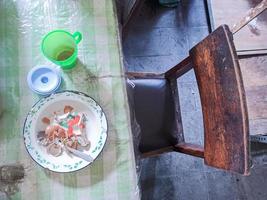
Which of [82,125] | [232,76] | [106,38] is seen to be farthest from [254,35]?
[82,125]


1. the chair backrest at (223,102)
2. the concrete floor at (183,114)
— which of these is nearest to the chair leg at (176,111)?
the chair backrest at (223,102)

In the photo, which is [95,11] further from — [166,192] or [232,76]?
[166,192]

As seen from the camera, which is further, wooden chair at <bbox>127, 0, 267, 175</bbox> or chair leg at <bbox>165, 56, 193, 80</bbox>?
chair leg at <bbox>165, 56, 193, 80</bbox>

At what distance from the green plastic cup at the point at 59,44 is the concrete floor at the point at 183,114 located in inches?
31.0

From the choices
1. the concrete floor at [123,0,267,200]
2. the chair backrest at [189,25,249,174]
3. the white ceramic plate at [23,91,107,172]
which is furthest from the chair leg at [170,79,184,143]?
the white ceramic plate at [23,91,107,172]

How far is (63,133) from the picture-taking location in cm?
83

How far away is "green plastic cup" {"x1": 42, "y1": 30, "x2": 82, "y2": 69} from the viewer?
2.80ft

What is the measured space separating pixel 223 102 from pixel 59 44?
491 millimetres

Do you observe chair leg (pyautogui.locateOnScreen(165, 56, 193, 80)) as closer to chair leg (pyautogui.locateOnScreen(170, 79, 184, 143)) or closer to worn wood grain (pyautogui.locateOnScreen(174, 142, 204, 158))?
chair leg (pyautogui.locateOnScreen(170, 79, 184, 143))

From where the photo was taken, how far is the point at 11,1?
Answer: 91cm

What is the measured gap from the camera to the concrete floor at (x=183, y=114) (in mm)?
1584

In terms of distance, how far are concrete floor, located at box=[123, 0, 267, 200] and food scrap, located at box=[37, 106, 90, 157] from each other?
81 cm

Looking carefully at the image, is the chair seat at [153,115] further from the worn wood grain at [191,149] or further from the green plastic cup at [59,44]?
the green plastic cup at [59,44]

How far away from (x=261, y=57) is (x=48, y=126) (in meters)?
1.07
